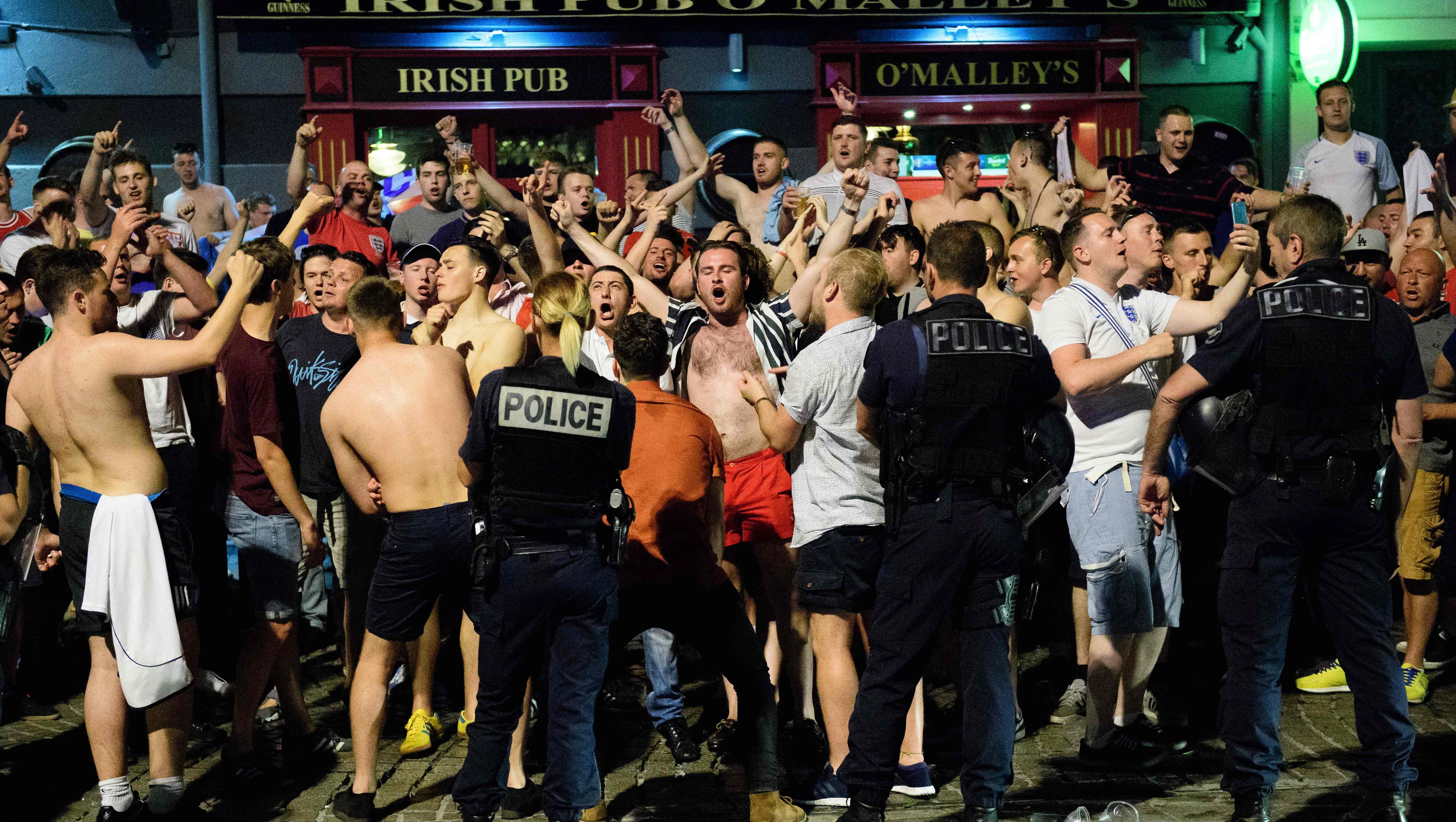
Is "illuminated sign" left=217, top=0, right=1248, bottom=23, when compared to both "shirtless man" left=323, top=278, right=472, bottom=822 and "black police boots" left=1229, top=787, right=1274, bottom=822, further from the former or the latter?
"black police boots" left=1229, top=787, right=1274, bottom=822

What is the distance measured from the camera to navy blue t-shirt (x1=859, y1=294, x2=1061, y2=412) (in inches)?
179

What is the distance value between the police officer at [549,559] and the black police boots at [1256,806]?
86.7 inches

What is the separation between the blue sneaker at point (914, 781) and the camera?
5.16 meters

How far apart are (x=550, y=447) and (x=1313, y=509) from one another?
8.45ft

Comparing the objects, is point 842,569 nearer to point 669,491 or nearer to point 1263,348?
point 669,491

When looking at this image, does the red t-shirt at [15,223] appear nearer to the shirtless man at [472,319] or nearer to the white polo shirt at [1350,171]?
the shirtless man at [472,319]

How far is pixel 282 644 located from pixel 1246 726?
3.81 meters

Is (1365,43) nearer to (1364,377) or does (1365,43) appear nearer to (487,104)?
(487,104)

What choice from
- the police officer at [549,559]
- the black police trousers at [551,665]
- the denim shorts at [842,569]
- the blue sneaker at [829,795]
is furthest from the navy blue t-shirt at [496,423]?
the blue sneaker at [829,795]

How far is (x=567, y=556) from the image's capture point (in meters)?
4.44

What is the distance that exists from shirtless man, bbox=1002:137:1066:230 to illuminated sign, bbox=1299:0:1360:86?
206 inches

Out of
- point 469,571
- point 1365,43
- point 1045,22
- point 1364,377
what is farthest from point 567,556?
point 1365,43

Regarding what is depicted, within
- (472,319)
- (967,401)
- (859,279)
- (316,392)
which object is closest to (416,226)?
(316,392)

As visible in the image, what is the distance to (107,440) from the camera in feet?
16.2
